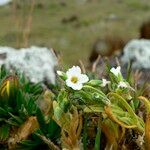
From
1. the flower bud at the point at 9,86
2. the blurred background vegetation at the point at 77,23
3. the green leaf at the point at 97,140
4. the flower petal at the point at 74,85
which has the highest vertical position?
the flower petal at the point at 74,85

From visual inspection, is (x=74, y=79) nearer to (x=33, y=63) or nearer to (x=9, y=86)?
(x=9, y=86)

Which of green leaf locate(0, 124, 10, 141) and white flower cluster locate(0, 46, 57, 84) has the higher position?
green leaf locate(0, 124, 10, 141)

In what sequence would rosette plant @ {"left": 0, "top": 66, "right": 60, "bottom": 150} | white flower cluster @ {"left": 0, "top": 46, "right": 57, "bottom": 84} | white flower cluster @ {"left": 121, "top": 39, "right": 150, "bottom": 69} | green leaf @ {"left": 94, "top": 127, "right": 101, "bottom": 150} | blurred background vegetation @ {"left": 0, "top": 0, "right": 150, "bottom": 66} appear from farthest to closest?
blurred background vegetation @ {"left": 0, "top": 0, "right": 150, "bottom": 66} < white flower cluster @ {"left": 121, "top": 39, "right": 150, "bottom": 69} < white flower cluster @ {"left": 0, "top": 46, "right": 57, "bottom": 84} < rosette plant @ {"left": 0, "top": 66, "right": 60, "bottom": 150} < green leaf @ {"left": 94, "top": 127, "right": 101, "bottom": 150}

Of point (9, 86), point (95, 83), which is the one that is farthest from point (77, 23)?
point (95, 83)

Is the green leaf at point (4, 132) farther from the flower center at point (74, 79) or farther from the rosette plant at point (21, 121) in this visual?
the flower center at point (74, 79)

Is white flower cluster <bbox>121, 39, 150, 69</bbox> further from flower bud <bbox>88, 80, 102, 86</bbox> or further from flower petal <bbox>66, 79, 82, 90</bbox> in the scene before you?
flower petal <bbox>66, 79, 82, 90</bbox>

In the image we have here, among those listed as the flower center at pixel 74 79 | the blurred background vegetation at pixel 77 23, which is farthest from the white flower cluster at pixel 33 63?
the blurred background vegetation at pixel 77 23

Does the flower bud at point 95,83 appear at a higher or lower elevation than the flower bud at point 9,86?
higher

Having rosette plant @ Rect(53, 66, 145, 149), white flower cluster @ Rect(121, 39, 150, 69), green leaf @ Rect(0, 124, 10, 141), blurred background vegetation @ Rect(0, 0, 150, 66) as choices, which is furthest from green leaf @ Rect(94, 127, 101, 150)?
blurred background vegetation @ Rect(0, 0, 150, 66)
